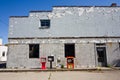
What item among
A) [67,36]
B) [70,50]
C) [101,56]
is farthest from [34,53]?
[101,56]

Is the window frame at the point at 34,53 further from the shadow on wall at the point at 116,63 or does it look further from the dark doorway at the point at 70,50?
the shadow on wall at the point at 116,63

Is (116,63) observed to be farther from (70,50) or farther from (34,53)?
A: (34,53)

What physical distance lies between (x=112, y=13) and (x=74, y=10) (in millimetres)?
4732

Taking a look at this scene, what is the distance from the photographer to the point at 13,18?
1842 cm

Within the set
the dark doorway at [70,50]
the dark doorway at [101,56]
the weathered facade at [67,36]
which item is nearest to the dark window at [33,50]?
the weathered facade at [67,36]

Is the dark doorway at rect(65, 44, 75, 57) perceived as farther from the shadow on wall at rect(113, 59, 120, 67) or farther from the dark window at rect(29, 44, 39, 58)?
the shadow on wall at rect(113, 59, 120, 67)

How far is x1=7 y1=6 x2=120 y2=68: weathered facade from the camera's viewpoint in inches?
696

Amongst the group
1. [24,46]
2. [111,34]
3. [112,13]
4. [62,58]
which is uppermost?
[112,13]

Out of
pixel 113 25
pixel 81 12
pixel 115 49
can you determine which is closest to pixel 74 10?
pixel 81 12

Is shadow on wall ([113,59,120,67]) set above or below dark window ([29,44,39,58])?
below

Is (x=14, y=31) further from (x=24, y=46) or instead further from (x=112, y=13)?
(x=112, y=13)

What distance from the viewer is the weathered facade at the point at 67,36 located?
696 inches

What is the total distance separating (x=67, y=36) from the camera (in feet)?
59.3

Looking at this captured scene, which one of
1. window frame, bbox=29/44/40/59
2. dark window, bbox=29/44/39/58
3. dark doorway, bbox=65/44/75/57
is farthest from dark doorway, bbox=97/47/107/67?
dark window, bbox=29/44/39/58
